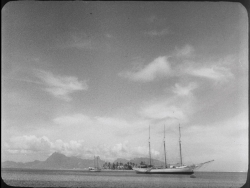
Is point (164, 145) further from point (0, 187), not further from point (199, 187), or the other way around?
point (0, 187)

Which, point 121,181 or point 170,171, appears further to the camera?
point 170,171

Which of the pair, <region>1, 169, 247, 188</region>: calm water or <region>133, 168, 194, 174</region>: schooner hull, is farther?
<region>133, 168, 194, 174</region>: schooner hull

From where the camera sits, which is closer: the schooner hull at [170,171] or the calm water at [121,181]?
the calm water at [121,181]

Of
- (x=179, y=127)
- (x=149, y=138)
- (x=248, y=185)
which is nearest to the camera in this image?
(x=248, y=185)

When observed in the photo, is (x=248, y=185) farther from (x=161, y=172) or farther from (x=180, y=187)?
(x=161, y=172)

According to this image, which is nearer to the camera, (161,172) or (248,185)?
(248,185)

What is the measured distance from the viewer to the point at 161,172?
48.9 m

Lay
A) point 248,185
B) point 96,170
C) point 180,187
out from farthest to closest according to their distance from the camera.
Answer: point 96,170, point 180,187, point 248,185

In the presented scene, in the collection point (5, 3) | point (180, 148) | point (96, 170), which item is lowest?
point (96, 170)

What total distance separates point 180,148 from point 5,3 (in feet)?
145

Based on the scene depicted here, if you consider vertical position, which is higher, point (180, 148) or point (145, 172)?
point (180, 148)

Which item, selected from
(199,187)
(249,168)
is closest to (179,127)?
(199,187)

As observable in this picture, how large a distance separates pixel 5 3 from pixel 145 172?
171ft

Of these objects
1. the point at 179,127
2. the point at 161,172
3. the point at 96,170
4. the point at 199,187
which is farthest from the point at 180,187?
the point at 96,170
